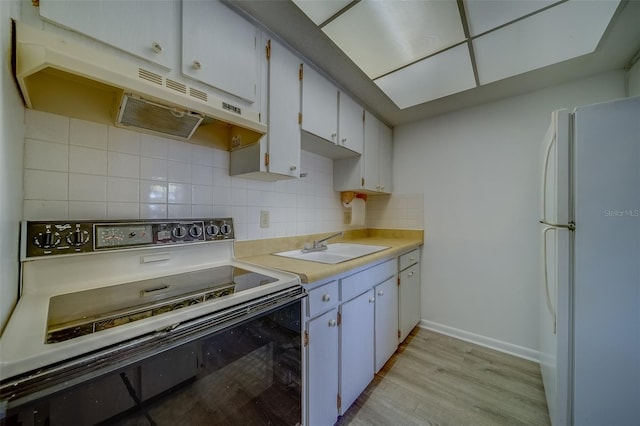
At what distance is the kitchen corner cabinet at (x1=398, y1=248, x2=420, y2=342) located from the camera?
77.1 inches

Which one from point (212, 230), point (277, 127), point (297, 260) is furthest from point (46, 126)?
point (297, 260)

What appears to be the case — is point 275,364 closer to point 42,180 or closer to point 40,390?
point 40,390

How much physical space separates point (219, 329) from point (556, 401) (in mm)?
1577

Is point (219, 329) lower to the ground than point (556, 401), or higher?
higher

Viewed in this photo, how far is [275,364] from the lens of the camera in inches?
35.8

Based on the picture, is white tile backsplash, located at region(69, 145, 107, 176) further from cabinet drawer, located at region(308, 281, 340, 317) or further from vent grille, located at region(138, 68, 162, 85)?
cabinet drawer, located at region(308, 281, 340, 317)

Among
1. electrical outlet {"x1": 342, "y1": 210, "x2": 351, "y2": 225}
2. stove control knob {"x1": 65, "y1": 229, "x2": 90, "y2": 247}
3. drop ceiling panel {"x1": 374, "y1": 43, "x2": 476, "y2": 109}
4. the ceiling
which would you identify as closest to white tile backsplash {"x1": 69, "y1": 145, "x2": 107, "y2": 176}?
stove control knob {"x1": 65, "y1": 229, "x2": 90, "y2": 247}

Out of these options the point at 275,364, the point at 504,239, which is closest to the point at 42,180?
the point at 275,364

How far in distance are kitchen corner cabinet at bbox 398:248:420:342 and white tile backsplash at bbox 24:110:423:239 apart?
102 cm

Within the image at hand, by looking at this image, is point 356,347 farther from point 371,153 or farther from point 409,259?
point 371,153

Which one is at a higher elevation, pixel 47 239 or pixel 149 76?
pixel 149 76

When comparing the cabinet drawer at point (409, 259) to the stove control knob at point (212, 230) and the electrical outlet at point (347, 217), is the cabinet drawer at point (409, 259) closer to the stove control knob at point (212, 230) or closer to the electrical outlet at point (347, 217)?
the electrical outlet at point (347, 217)

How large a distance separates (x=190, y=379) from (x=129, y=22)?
1189 millimetres

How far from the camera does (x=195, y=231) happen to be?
1170 millimetres
